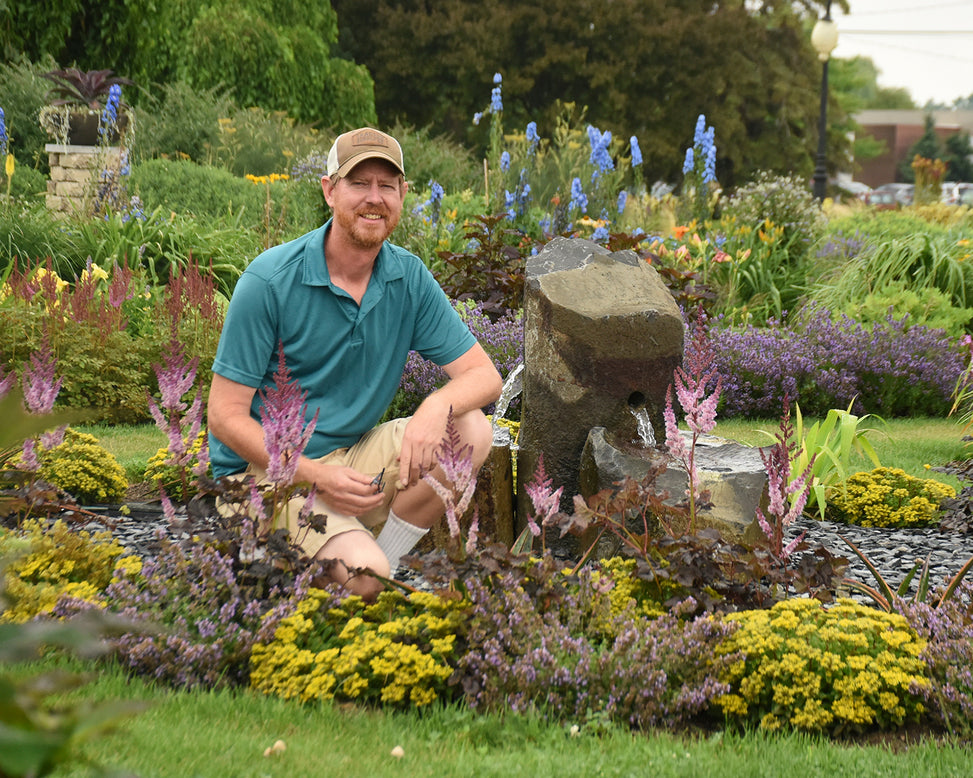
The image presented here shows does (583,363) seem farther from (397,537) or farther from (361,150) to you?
(361,150)

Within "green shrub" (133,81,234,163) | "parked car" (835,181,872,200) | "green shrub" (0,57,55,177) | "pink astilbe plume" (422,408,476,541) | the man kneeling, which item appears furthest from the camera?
"parked car" (835,181,872,200)

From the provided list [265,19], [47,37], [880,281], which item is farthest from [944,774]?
[265,19]

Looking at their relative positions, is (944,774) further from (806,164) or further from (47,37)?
(806,164)

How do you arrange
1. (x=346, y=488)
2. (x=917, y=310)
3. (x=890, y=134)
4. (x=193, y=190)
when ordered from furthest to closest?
(x=890, y=134)
(x=193, y=190)
(x=917, y=310)
(x=346, y=488)

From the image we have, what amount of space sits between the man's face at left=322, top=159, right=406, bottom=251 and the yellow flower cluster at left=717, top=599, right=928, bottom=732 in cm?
162

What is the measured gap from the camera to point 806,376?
742 centimetres

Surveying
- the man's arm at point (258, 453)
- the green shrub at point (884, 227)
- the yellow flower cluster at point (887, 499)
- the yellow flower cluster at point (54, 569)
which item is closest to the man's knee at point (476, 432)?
the man's arm at point (258, 453)

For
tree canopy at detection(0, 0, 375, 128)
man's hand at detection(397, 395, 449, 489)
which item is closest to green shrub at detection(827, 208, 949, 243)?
man's hand at detection(397, 395, 449, 489)

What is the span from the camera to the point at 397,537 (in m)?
3.45

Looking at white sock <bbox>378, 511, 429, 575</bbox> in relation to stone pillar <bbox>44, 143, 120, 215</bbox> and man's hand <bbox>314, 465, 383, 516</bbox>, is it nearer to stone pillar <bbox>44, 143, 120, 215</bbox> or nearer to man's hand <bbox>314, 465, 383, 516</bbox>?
man's hand <bbox>314, 465, 383, 516</bbox>

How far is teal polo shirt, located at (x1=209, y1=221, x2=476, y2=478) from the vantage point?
320cm

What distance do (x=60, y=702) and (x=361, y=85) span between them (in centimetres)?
2301

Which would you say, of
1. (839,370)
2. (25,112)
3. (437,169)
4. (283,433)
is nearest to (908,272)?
(839,370)

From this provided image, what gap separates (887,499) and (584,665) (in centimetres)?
269
